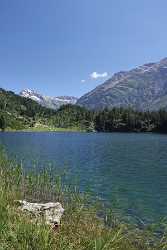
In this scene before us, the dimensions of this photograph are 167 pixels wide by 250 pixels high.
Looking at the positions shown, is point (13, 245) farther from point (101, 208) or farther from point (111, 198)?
point (111, 198)

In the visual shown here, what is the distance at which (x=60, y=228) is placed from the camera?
16531mm

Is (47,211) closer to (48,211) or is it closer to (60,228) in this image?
(48,211)

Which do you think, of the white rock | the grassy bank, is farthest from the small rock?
the grassy bank

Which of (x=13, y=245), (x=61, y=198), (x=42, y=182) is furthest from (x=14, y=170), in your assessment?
(x=13, y=245)

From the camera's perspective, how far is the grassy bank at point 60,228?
12.3m

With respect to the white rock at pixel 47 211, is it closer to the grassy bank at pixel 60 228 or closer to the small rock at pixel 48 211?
the small rock at pixel 48 211

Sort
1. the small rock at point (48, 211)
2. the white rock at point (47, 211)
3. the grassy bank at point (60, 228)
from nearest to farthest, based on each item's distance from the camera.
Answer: the grassy bank at point (60, 228) → the small rock at point (48, 211) → the white rock at point (47, 211)

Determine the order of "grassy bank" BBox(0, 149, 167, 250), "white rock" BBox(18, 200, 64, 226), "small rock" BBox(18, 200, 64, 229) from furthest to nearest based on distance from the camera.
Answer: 1. "white rock" BBox(18, 200, 64, 226)
2. "small rock" BBox(18, 200, 64, 229)
3. "grassy bank" BBox(0, 149, 167, 250)

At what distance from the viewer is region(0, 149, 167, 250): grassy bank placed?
12.3m

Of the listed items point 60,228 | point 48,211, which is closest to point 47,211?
point 48,211

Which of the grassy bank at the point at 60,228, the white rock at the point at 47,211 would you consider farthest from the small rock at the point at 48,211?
the grassy bank at the point at 60,228

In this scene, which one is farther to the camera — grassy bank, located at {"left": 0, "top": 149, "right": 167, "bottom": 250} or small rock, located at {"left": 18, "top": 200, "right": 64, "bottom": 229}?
small rock, located at {"left": 18, "top": 200, "right": 64, "bottom": 229}

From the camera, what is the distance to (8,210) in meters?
15.4

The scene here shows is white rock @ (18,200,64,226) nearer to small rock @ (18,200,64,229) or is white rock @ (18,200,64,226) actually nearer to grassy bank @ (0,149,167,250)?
small rock @ (18,200,64,229)
